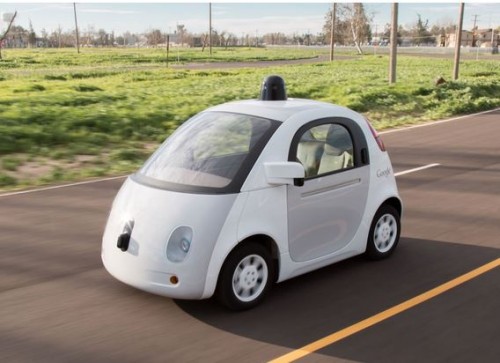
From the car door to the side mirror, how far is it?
23 cm

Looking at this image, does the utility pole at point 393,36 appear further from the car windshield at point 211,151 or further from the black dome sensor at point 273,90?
the car windshield at point 211,151

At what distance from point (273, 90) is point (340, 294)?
1915 millimetres

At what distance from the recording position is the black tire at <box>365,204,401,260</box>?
575cm

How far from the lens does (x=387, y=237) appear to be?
593 cm

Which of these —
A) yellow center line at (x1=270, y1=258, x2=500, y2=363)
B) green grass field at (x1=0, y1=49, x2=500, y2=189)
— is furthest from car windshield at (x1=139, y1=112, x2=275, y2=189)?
green grass field at (x1=0, y1=49, x2=500, y2=189)

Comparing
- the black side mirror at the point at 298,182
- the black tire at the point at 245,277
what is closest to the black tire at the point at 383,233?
the black side mirror at the point at 298,182

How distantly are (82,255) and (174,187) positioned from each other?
72.2 inches

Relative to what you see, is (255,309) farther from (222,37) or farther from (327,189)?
(222,37)

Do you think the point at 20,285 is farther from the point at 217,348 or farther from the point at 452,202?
the point at 452,202

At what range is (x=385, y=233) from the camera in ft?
19.4

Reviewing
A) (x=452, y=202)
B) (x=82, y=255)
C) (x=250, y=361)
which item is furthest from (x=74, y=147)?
(x=250, y=361)

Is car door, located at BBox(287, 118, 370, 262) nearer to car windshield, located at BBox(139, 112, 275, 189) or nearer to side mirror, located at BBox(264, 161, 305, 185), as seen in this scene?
side mirror, located at BBox(264, 161, 305, 185)

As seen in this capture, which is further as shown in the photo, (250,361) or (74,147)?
(74,147)

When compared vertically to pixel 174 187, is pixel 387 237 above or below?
below
